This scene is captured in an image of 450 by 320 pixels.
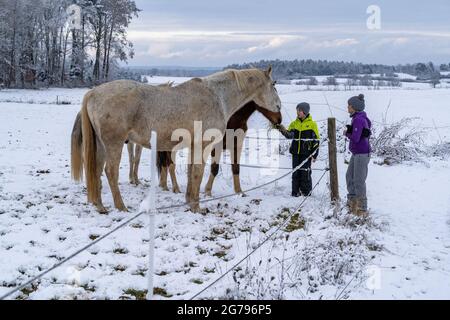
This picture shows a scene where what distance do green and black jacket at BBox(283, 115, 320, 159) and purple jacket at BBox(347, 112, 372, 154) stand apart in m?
1.23

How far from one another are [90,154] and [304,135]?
12.5ft

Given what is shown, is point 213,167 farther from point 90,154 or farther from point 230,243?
point 230,243

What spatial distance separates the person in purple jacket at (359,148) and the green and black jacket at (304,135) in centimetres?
119

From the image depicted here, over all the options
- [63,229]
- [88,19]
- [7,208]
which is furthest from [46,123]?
[88,19]

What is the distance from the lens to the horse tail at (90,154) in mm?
6000

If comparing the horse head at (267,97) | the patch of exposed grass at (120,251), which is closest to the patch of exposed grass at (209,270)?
the patch of exposed grass at (120,251)

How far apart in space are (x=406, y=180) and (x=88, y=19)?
126 ft

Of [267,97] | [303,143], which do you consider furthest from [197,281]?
[303,143]

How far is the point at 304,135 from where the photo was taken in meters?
7.68

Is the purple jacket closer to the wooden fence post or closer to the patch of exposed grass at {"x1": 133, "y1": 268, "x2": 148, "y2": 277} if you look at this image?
the wooden fence post

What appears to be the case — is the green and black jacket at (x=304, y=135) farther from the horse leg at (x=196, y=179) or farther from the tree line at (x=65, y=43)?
the tree line at (x=65, y=43)

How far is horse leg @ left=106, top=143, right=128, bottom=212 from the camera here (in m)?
5.96

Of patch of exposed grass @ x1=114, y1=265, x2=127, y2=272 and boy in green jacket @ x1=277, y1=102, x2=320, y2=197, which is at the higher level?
boy in green jacket @ x1=277, y1=102, x2=320, y2=197

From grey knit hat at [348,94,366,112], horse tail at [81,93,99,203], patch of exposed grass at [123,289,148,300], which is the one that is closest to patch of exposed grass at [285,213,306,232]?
grey knit hat at [348,94,366,112]
